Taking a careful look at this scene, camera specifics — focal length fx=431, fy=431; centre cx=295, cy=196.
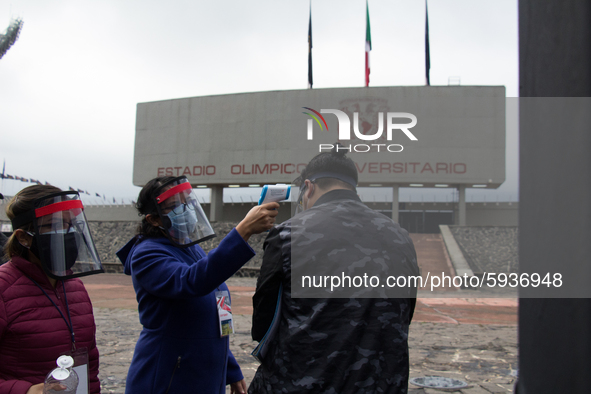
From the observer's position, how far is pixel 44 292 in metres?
2.11

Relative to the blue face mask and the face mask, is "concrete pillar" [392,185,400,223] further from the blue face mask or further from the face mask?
the face mask

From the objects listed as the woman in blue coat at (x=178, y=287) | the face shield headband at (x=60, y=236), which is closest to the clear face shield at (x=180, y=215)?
the woman in blue coat at (x=178, y=287)

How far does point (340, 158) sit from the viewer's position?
1.82 m

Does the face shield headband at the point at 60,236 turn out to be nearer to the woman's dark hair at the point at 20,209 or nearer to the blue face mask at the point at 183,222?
the woman's dark hair at the point at 20,209

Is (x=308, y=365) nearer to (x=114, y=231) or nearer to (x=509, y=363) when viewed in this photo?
(x=509, y=363)

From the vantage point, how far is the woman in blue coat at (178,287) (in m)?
1.94

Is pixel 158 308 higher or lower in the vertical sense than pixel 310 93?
lower

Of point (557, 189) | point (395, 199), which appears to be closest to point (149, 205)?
point (557, 189)

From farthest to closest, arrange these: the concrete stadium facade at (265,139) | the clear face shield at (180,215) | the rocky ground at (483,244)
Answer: the concrete stadium facade at (265,139)
the rocky ground at (483,244)
the clear face shield at (180,215)

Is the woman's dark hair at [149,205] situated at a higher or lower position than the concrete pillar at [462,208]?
lower

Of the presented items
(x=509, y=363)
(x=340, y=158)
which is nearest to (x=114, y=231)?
(x=509, y=363)

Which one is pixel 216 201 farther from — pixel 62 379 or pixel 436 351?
pixel 62 379

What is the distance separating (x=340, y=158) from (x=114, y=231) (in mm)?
28876

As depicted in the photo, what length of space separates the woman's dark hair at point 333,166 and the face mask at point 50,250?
1317 millimetres
